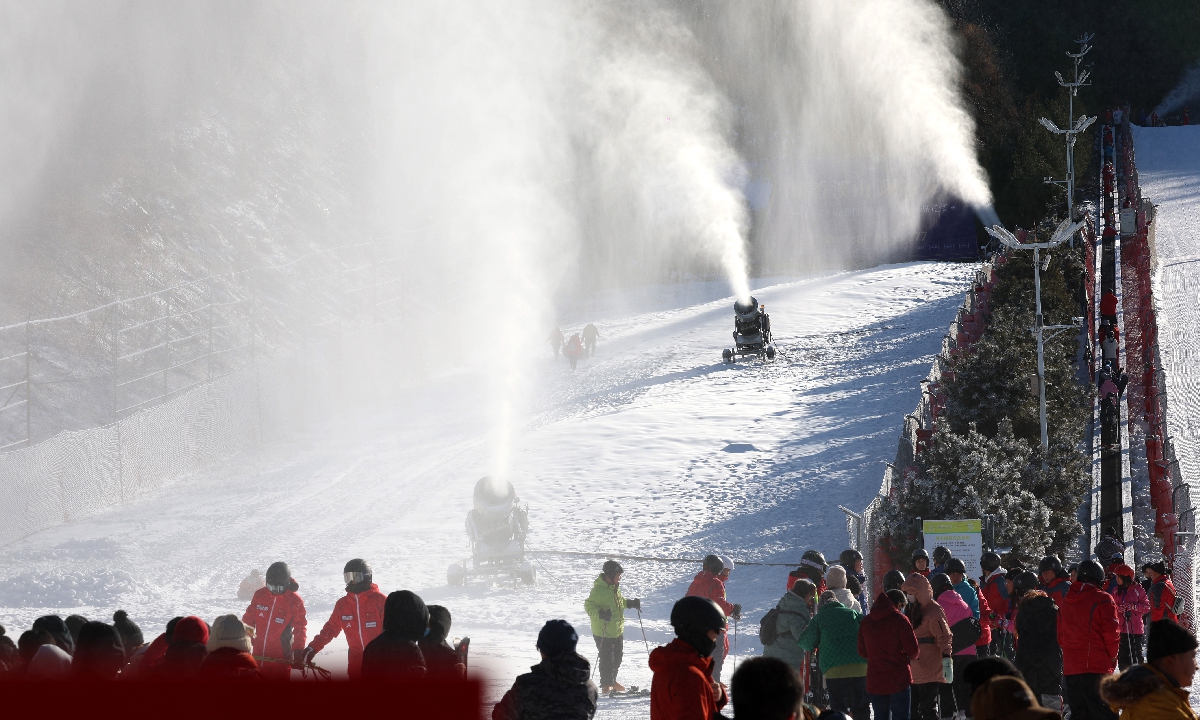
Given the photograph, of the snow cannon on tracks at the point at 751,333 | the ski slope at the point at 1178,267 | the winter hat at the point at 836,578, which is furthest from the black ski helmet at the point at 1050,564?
the snow cannon on tracks at the point at 751,333

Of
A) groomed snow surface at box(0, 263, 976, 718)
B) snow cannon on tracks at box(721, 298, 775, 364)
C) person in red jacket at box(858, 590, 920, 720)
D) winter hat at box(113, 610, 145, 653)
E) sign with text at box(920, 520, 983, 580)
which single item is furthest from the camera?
snow cannon on tracks at box(721, 298, 775, 364)

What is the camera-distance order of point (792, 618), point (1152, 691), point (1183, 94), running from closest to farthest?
point (1152, 691)
point (792, 618)
point (1183, 94)

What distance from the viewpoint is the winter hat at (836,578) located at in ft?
26.8

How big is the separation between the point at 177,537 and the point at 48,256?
18723mm

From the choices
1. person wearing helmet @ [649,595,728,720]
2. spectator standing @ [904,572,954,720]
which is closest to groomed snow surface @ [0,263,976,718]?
spectator standing @ [904,572,954,720]

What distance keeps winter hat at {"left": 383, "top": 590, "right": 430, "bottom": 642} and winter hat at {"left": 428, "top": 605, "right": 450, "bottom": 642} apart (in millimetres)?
211

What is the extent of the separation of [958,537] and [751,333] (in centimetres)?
1779

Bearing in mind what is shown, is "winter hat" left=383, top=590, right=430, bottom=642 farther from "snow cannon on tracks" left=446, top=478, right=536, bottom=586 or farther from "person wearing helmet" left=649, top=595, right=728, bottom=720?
"snow cannon on tracks" left=446, top=478, right=536, bottom=586

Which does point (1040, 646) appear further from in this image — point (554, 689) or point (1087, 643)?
point (554, 689)

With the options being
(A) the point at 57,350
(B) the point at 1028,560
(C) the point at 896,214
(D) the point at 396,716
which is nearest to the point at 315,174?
(A) the point at 57,350

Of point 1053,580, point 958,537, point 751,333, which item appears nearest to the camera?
point 1053,580

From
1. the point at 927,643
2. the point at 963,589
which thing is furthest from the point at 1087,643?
the point at 963,589

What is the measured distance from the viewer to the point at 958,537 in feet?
45.8

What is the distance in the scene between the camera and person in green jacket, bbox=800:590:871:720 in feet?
26.0
